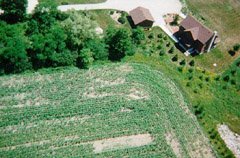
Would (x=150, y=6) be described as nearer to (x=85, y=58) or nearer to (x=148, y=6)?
(x=148, y=6)

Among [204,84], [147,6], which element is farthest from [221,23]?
[204,84]

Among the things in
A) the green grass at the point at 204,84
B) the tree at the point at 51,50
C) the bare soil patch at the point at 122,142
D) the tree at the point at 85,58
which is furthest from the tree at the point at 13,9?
the bare soil patch at the point at 122,142

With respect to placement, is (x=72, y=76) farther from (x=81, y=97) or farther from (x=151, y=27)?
(x=151, y=27)

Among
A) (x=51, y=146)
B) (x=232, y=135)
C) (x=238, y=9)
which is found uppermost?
(x=238, y=9)

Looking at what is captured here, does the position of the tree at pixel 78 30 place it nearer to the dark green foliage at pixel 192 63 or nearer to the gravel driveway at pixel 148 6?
the gravel driveway at pixel 148 6

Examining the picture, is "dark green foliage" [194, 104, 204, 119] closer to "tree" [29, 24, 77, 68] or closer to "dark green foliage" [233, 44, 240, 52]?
"dark green foliage" [233, 44, 240, 52]

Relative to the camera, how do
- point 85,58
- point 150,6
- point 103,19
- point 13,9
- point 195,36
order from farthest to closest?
point 150,6 → point 103,19 → point 195,36 → point 13,9 → point 85,58

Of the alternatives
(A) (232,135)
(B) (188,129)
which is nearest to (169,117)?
(B) (188,129)
